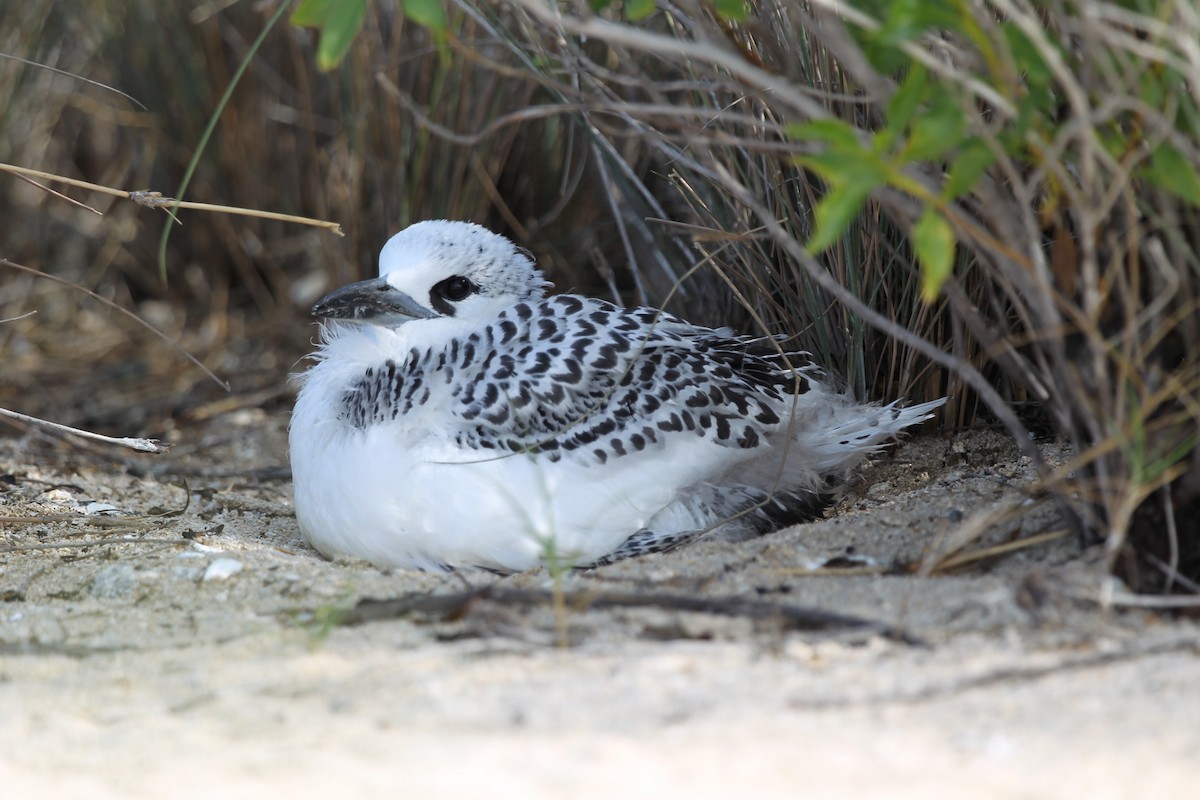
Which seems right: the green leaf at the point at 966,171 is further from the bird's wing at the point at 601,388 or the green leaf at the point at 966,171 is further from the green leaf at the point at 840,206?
the bird's wing at the point at 601,388

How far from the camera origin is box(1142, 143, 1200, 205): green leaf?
1917 mm

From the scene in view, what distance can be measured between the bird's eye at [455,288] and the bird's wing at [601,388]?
15 centimetres

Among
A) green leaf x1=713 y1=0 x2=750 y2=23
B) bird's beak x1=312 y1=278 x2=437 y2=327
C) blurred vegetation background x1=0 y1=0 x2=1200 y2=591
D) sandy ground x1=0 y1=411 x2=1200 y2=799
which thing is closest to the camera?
sandy ground x1=0 y1=411 x2=1200 y2=799

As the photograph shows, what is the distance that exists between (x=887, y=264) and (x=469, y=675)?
5.74ft

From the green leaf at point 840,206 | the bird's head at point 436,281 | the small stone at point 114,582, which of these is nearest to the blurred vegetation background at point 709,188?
the green leaf at point 840,206

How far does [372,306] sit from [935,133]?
1760 mm

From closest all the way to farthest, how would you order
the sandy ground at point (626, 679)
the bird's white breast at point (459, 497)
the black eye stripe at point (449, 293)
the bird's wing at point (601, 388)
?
1. the sandy ground at point (626, 679)
2. the bird's white breast at point (459, 497)
3. the bird's wing at point (601, 388)
4. the black eye stripe at point (449, 293)

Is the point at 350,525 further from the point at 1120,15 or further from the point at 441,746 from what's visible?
A: the point at 1120,15

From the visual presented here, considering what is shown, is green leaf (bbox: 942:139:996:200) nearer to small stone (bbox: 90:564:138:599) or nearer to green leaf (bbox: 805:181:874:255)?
green leaf (bbox: 805:181:874:255)

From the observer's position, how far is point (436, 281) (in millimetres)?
3344

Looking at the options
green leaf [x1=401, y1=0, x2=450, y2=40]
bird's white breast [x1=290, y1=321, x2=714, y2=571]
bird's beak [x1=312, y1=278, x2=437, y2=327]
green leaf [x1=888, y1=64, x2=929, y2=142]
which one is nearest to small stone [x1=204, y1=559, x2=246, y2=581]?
bird's white breast [x1=290, y1=321, x2=714, y2=571]

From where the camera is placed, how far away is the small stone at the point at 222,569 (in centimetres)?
277

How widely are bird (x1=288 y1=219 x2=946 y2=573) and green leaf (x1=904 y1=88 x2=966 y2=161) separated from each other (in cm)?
120

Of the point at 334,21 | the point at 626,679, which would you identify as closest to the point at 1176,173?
the point at 626,679
